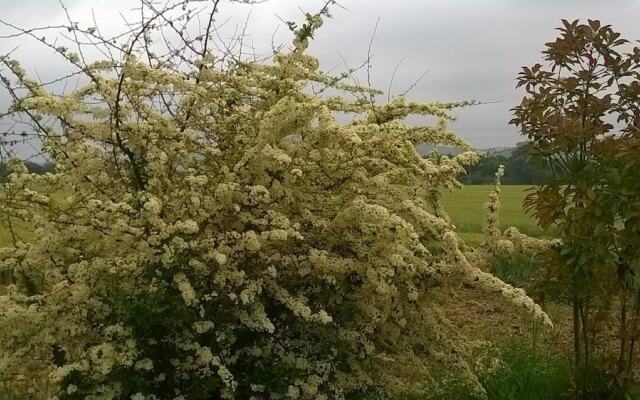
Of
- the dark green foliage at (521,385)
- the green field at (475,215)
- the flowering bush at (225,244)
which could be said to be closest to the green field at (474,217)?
the green field at (475,215)

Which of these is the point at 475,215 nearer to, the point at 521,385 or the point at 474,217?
the point at 474,217

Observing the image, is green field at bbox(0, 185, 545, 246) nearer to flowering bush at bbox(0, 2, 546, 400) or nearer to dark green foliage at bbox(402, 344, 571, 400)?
dark green foliage at bbox(402, 344, 571, 400)

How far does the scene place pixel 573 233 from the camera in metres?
4.41

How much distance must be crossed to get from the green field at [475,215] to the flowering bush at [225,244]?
3.23 m

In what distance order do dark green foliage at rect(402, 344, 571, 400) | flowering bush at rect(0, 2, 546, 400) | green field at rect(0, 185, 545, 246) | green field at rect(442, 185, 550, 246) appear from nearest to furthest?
1. flowering bush at rect(0, 2, 546, 400)
2. dark green foliage at rect(402, 344, 571, 400)
3. green field at rect(0, 185, 545, 246)
4. green field at rect(442, 185, 550, 246)

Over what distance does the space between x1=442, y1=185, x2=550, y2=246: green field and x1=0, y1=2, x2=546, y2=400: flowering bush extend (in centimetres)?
323

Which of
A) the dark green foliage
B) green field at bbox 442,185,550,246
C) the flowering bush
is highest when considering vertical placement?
the flowering bush

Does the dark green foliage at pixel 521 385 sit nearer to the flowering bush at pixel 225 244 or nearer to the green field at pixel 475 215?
the flowering bush at pixel 225 244

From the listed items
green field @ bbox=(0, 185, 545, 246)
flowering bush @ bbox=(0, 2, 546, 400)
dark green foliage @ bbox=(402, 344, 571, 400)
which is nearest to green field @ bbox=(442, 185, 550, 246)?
green field @ bbox=(0, 185, 545, 246)

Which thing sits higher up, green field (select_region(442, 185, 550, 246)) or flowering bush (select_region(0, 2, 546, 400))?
flowering bush (select_region(0, 2, 546, 400))

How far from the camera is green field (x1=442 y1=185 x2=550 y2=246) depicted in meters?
12.4

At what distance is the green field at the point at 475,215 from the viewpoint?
40.7 ft

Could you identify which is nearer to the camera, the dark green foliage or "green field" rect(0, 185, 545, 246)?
the dark green foliage

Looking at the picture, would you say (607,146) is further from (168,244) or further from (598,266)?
(168,244)
